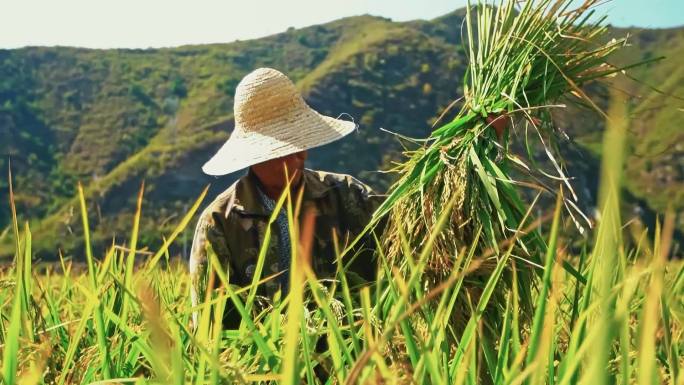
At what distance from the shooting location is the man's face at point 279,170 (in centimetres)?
211

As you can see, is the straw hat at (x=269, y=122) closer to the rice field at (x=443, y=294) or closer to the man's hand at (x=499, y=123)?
the rice field at (x=443, y=294)

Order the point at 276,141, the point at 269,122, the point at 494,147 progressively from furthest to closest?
the point at 269,122
the point at 276,141
the point at 494,147

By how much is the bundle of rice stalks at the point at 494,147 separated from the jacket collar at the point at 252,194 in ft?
2.80

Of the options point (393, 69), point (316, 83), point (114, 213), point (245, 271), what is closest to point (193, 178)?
point (114, 213)

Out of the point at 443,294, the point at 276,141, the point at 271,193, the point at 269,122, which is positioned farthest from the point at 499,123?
the point at 271,193

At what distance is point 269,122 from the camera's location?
2.13 meters

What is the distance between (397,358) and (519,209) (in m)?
0.39

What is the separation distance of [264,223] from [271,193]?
109mm

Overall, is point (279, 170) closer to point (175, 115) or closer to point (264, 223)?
point (264, 223)

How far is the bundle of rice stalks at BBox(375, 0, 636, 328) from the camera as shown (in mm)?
1199

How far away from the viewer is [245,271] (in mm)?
2223

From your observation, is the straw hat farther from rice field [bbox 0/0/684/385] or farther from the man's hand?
the man's hand

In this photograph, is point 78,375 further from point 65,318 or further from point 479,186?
point 479,186

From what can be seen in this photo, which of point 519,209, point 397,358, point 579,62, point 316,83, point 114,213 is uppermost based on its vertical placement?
point 579,62
